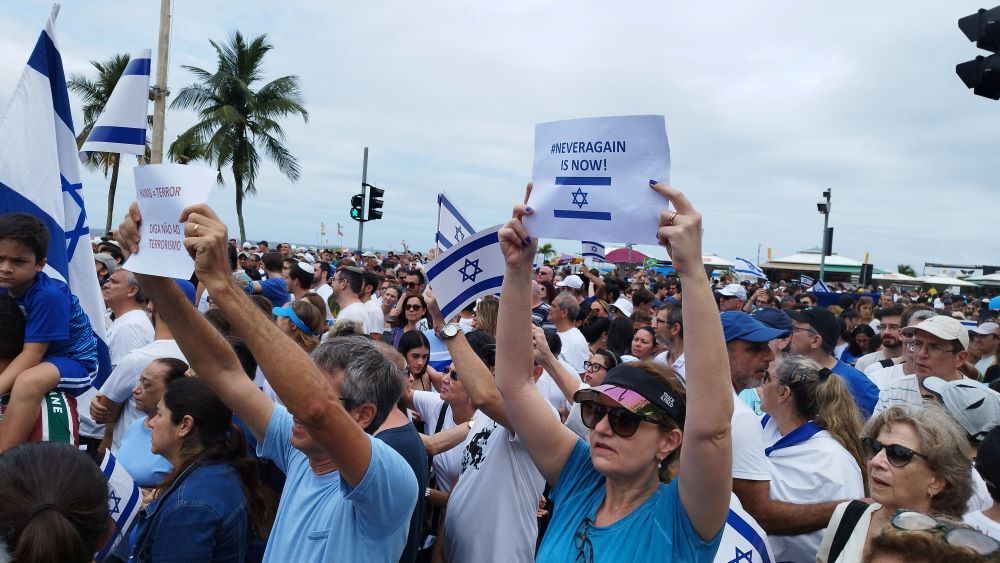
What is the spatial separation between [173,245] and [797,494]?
2.75 m

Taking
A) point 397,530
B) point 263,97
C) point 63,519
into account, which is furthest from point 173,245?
point 263,97

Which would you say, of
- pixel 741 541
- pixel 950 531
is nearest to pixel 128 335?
pixel 741 541

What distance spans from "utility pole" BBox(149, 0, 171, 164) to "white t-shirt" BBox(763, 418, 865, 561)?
11.3 metres

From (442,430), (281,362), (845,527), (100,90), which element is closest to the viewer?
(281,362)

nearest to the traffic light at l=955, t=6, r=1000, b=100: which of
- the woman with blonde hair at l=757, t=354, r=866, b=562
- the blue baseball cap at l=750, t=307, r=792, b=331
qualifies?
the blue baseball cap at l=750, t=307, r=792, b=331

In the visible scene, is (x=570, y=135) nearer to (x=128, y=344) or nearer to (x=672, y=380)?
(x=672, y=380)

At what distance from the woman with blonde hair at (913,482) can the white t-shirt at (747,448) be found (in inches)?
13.0

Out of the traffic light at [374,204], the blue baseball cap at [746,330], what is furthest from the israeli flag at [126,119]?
the traffic light at [374,204]

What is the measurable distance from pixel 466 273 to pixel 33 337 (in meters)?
2.08

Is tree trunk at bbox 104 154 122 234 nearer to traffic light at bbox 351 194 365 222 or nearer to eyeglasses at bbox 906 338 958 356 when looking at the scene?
traffic light at bbox 351 194 365 222

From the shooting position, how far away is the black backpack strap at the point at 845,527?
273 centimetres

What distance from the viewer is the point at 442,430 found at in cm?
448

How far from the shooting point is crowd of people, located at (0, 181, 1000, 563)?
1.90 meters

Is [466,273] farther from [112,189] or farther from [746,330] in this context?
[112,189]
